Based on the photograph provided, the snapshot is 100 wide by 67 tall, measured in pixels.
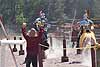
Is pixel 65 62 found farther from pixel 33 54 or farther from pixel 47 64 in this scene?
pixel 33 54

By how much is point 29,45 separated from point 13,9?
44.0 meters

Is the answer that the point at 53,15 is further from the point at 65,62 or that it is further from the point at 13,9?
A: the point at 65,62

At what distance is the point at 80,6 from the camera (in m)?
54.9

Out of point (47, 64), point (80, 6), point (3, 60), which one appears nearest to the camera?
point (3, 60)

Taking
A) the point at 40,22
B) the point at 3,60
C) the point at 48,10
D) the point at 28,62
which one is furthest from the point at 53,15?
the point at 3,60

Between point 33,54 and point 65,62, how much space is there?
4.87 metres

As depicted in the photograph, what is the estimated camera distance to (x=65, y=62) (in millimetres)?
15750

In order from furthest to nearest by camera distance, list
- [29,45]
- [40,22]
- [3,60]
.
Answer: [40,22]
[29,45]
[3,60]

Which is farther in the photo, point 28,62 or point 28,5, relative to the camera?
point 28,5

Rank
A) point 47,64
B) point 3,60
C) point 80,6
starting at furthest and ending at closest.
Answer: point 80,6 → point 47,64 → point 3,60

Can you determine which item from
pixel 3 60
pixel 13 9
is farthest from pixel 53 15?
pixel 3 60

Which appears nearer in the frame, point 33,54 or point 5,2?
point 33,54

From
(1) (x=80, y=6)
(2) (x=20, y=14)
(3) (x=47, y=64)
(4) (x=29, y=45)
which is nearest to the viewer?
(4) (x=29, y=45)

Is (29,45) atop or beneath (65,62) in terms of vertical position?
atop
